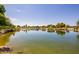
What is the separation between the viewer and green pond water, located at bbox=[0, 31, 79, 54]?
2219mm

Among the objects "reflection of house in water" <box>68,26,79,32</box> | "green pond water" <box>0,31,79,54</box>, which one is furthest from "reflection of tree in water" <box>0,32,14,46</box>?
"reflection of house in water" <box>68,26,79,32</box>

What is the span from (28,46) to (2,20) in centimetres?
39

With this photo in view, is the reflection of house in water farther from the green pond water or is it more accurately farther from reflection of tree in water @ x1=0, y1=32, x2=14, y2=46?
reflection of tree in water @ x1=0, y1=32, x2=14, y2=46

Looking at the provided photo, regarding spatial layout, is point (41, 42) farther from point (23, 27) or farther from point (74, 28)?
point (74, 28)

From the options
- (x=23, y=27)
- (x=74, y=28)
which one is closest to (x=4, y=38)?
(x=23, y=27)

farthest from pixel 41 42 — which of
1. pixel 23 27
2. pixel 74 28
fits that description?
pixel 74 28

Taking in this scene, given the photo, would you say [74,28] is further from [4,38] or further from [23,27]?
[4,38]

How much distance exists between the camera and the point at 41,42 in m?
2.24

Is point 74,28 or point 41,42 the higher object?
point 74,28

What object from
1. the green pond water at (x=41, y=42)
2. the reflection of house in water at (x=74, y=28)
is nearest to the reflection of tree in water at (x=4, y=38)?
the green pond water at (x=41, y=42)

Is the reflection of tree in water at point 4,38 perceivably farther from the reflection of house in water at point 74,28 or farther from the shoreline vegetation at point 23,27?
the reflection of house in water at point 74,28

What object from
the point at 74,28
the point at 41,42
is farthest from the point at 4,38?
the point at 74,28

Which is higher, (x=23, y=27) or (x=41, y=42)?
(x=23, y=27)
